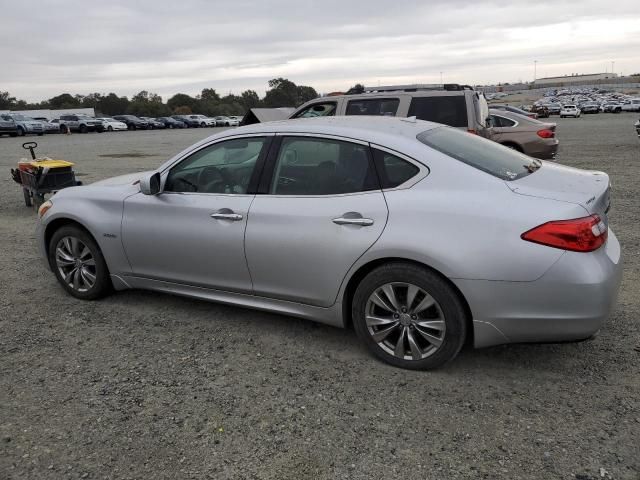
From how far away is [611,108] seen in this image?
59406 millimetres

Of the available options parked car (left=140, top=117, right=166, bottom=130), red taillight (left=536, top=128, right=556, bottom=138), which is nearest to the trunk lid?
red taillight (left=536, top=128, right=556, bottom=138)

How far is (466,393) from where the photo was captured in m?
3.32

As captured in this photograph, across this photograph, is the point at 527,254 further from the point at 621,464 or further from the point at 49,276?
the point at 49,276

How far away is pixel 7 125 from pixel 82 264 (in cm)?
3981

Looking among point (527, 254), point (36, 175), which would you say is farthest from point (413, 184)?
point (36, 175)

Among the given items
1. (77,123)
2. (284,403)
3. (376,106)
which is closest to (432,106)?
(376,106)

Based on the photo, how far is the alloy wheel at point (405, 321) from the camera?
3410mm

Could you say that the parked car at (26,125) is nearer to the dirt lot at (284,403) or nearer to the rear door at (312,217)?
the dirt lot at (284,403)

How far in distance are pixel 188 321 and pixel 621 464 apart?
3161 mm

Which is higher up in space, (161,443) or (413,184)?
(413,184)

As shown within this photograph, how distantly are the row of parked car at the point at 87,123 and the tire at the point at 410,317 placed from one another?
41.8 metres

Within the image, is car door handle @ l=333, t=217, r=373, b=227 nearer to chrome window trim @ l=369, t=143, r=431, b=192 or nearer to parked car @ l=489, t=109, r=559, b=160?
chrome window trim @ l=369, t=143, r=431, b=192

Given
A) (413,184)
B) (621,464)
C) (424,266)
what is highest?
(413,184)

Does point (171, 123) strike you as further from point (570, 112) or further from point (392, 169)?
point (392, 169)
